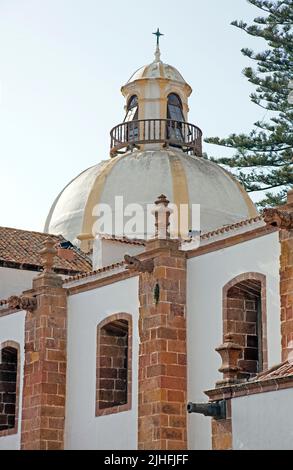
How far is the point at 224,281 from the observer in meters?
22.8

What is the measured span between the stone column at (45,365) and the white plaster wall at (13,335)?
44 centimetres

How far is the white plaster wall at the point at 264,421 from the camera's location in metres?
15.6

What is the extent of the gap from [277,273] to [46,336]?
649cm

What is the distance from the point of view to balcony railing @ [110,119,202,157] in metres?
34.9

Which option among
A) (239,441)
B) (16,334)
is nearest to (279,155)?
(16,334)

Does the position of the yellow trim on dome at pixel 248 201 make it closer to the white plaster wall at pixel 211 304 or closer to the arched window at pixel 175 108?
the arched window at pixel 175 108

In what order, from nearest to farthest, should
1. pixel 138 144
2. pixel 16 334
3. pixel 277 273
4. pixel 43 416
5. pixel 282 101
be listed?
1. pixel 277 273
2. pixel 43 416
3. pixel 16 334
4. pixel 282 101
5. pixel 138 144

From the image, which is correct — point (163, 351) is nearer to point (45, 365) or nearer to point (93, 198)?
point (45, 365)

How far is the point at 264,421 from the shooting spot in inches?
631

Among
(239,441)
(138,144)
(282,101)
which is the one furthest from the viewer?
(138,144)

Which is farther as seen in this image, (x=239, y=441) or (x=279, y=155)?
(x=279, y=155)
